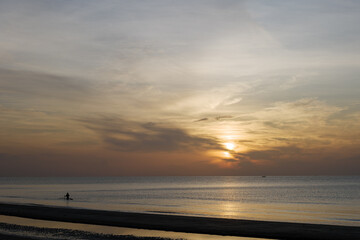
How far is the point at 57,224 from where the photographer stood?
35.6 m

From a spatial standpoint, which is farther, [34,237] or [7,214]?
[7,214]

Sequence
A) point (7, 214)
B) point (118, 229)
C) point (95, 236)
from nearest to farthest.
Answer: point (95, 236), point (118, 229), point (7, 214)

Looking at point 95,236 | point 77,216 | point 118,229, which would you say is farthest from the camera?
point 77,216

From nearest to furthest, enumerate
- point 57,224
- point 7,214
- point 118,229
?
point 118,229 → point 57,224 → point 7,214

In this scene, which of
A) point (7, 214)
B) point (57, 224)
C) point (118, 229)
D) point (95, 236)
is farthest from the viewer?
point (7, 214)

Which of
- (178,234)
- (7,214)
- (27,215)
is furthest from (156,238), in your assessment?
(7,214)

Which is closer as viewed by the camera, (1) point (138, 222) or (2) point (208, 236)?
(2) point (208, 236)

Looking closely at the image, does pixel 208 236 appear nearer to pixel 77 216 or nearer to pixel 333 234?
pixel 333 234

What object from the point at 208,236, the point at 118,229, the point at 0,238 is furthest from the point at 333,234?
the point at 0,238

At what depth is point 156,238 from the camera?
2719 centimetres

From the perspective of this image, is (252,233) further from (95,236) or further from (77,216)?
(77,216)

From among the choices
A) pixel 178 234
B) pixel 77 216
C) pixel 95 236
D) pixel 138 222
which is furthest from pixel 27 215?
pixel 178 234

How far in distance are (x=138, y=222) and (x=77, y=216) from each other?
8.40 meters

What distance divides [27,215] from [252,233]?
27.1m
